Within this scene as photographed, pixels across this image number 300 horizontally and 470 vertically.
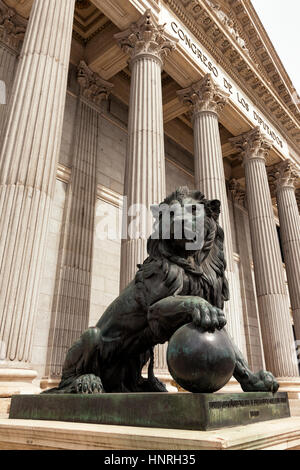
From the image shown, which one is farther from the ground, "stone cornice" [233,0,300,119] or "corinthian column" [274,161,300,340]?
"stone cornice" [233,0,300,119]

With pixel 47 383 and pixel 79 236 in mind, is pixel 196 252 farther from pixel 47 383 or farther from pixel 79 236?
pixel 79 236

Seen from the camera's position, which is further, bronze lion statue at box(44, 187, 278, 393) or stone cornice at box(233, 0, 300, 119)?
stone cornice at box(233, 0, 300, 119)

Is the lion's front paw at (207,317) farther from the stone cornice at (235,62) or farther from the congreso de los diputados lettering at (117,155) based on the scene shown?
the stone cornice at (235,62)

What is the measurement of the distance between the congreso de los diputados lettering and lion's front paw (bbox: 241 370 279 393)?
4.39 meters

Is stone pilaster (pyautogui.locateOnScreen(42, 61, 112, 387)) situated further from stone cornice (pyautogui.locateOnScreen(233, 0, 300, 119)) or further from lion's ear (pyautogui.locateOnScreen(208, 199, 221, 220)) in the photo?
stone cornice (pyautogui.locateOnScreen(233, 0, 300, 119))

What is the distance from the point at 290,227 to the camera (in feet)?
62.0

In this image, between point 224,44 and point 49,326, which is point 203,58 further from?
point 49,326

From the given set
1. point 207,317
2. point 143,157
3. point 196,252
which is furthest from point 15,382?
point 143,157

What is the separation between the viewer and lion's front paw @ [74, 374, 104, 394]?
3223mm

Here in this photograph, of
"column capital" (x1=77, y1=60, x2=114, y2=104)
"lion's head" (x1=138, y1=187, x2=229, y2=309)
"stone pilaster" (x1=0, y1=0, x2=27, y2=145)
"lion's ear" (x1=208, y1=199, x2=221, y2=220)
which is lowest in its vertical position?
"lion's head" (x1=138, y1=187, x2=229, y2=309)

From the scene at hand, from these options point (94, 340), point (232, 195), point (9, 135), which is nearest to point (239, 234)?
point (232, 195)

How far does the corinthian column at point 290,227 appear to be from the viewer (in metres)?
18.0

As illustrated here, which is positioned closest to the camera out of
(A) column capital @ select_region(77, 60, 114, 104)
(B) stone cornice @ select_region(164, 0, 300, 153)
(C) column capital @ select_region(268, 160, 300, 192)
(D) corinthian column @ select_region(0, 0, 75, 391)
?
(D) corinthian column @ select_region(0, 0, 75, 391)

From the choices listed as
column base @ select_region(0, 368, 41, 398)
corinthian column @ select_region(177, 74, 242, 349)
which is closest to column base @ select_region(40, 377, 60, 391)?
column base @ select_region(0, 368, 41, 398)
